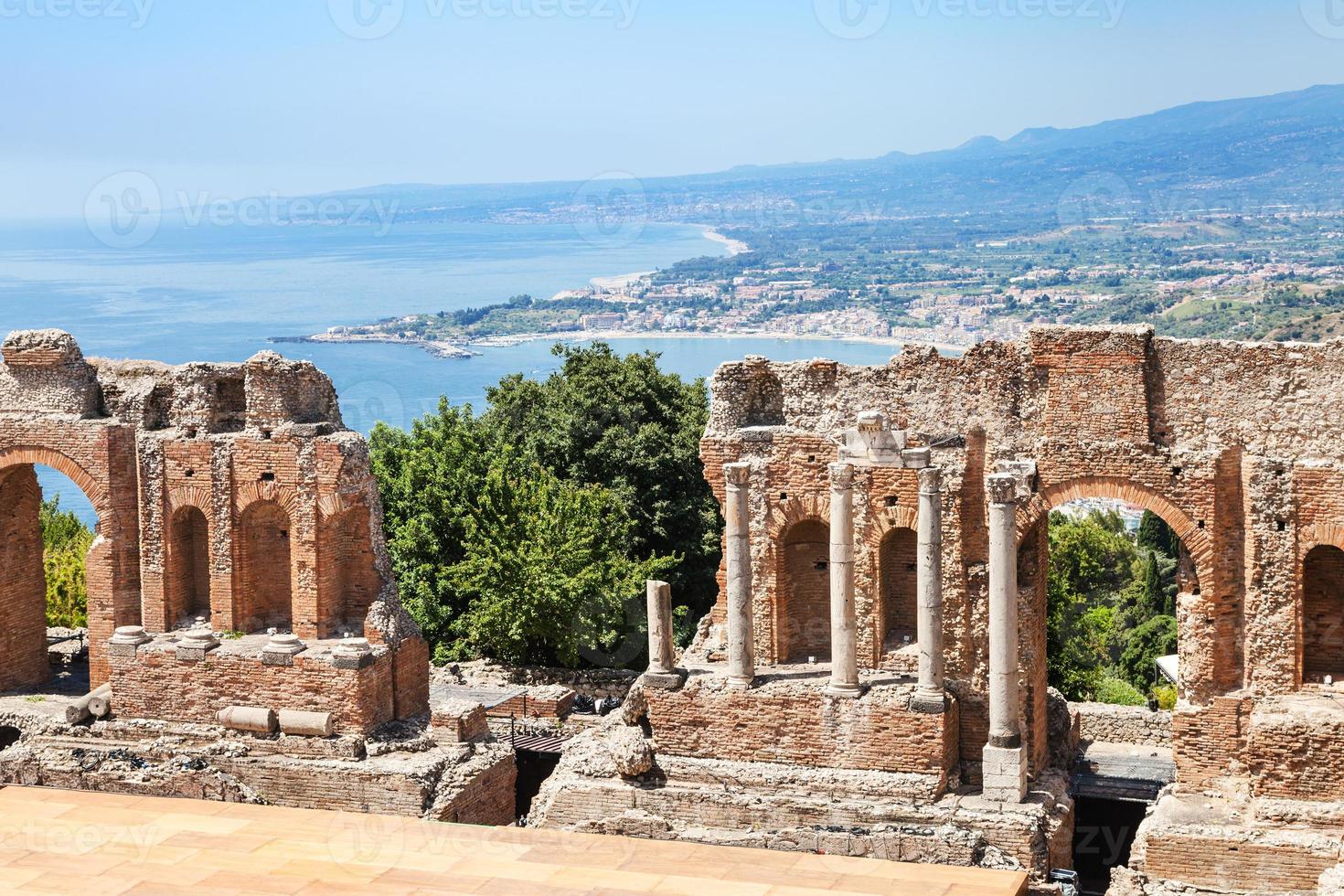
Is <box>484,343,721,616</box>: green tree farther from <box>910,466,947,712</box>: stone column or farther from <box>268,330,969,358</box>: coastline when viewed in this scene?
<box>268,330,969,358</box>: coastline

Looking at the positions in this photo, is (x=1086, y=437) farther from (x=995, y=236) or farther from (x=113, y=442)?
(x=995, y=236)

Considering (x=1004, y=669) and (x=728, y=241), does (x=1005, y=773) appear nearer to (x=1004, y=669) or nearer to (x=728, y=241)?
(x=1004, y=669)

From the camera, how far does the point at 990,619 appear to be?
23.3m

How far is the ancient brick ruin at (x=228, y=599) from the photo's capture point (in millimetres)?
25859

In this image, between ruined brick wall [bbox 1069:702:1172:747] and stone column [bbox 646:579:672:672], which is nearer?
stone column [bbox 646:579:672:672]

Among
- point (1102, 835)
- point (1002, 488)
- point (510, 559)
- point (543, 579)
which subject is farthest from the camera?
point (510, 559)

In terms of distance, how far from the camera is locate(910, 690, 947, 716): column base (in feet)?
77.2

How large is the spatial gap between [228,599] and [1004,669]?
43.6ft

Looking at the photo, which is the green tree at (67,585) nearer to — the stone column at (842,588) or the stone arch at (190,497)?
the stone arch at (190,497)

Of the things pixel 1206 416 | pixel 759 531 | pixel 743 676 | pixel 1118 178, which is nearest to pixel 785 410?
pixel 759 531

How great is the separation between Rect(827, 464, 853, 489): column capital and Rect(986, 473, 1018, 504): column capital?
229cm

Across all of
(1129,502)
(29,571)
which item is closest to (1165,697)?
(1129,502)

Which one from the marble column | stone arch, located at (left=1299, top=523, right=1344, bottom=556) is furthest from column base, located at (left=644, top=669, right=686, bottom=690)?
stone arch, located at (left=1299, top=523, right=1344, bottom=556)

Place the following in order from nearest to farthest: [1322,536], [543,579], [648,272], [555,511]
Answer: [1322,536] → [543,579] → [555,511] → [648,272]
